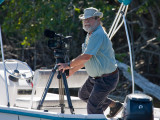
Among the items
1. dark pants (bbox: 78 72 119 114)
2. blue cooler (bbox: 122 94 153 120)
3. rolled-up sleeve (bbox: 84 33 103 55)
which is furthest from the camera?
dark pants (bbox: 78 72 119 114)

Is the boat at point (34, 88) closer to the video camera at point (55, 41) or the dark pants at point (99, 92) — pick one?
the dark pants at point (99, 92)

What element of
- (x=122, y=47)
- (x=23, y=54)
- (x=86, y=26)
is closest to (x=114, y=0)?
(x=122, y=47)

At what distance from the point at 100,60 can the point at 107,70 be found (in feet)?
0.42

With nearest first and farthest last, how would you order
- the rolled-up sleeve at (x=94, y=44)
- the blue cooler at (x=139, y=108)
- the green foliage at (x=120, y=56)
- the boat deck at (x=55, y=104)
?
1. the blue cooler at (x=139, y=108)
2. the rolled-up sleeve at (x=94, y=44)
3. the boat deck at (x=55, y=104)
4. the green foliage at (x=120, y=56)

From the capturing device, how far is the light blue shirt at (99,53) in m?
3.99

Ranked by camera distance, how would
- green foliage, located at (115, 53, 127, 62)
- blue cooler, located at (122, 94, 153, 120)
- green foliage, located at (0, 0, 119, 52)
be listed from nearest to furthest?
blue cooler, located at (122, 94, 153, 120), green foliage, located at (0, 0, 119, 52), green foliage, located at (115, 53, 127, 62)

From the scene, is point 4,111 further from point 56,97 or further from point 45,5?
point 45,5

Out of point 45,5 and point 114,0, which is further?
point 114,0

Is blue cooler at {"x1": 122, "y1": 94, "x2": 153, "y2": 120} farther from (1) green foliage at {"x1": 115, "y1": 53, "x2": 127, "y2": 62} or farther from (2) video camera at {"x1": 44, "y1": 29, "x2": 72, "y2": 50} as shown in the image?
(1) green foliage at {"x1": 115, "y1": 53, "x2": 127, "y2": 62}

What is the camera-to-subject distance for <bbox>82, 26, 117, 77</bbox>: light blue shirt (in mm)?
3994

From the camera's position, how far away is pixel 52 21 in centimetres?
759

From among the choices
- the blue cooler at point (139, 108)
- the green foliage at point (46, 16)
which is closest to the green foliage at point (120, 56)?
the green foliage at point (46, 16)

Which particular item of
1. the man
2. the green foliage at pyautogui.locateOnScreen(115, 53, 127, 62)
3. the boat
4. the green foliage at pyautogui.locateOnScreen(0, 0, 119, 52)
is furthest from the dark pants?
the green foliage at pyautogui.locateOnScreen(115, 53, 127, 62)

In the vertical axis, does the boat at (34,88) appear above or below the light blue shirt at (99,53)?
below
